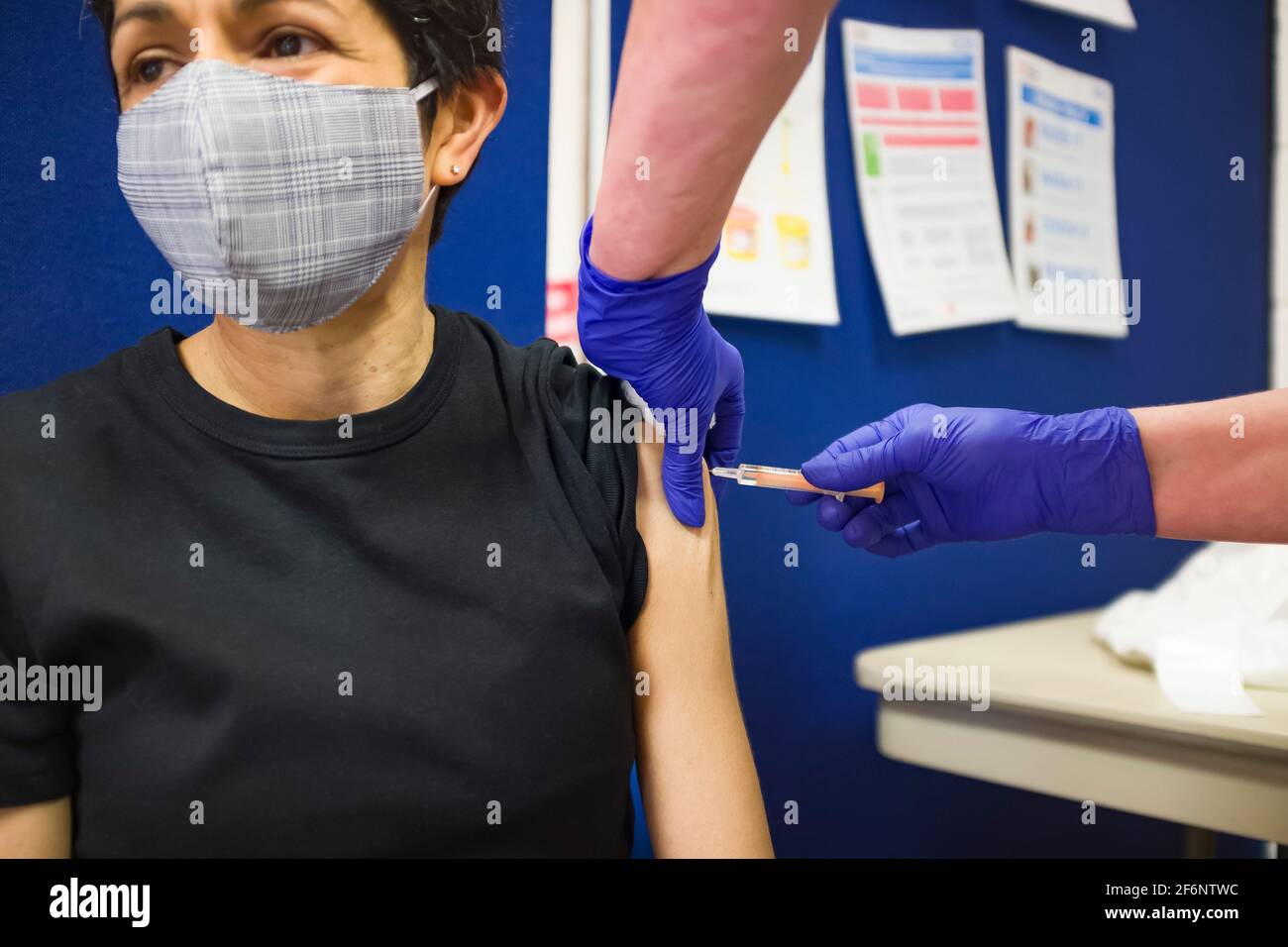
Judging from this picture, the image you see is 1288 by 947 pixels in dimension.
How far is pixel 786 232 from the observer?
1558 millimetres

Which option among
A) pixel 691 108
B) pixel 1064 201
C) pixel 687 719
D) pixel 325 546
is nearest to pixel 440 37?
pixel 691 108

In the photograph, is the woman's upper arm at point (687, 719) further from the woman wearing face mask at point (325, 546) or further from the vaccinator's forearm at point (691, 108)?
the vaccinator's forearm at point (691, 108)

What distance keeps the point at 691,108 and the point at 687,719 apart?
1.89 ft

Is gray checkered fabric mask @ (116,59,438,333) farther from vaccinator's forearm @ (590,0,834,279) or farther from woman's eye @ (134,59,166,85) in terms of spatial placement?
vaccinator's forearm @ (590,0,834,279)

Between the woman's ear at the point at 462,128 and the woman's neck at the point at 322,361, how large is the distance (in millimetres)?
79

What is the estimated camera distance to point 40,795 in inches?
32.7

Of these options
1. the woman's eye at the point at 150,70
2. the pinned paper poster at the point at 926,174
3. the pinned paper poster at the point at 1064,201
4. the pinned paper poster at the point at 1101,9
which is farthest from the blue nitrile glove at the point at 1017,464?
the pinned paper poster at the point at 1101,9

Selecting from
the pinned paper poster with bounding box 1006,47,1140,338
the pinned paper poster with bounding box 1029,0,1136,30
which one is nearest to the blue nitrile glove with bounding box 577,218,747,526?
the pinned paper poster with bounding box 1006,47,1140,338

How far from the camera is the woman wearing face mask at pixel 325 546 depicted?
84cm

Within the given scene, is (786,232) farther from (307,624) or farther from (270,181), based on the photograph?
(307,624)

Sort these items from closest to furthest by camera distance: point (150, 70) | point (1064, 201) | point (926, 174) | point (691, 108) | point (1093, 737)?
point (691, 108)
point (150, 70)
point (1093, 737)
point (926, 174)
point (1064, 201)

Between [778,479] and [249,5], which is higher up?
[249,5]
